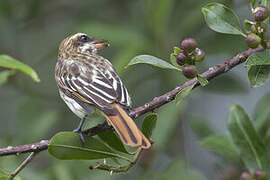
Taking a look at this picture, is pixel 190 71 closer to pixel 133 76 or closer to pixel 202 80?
pixel 202 80

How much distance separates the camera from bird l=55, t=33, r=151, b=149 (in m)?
3.06

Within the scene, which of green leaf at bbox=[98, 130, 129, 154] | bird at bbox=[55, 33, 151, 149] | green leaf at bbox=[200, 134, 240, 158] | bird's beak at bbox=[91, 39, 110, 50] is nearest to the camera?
bird at bbox=[55, 33, 151, 149]

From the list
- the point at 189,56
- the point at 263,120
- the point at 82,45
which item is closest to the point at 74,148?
the point at 189,56

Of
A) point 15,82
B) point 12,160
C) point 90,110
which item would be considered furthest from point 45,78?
point 90,110

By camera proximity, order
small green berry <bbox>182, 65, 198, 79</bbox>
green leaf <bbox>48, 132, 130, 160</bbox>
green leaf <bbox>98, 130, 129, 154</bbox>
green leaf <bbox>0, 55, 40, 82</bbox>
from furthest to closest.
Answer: green leaf <bbox>0, 55, 40, 82</bbox> → green leaf <bbox>98, 130, 129, 154</bbox> → green leaf <bbox>48, 132, 130, 160</bbox> → small green berry <bbox>182, 65, 198, 79</bbox>

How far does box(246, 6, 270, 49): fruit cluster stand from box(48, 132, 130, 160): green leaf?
3.26 ft

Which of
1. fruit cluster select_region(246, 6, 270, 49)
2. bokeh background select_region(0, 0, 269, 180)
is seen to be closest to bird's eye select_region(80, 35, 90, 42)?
bokeh background select_region(0, 0, 269, 180)

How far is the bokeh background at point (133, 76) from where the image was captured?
4.78m

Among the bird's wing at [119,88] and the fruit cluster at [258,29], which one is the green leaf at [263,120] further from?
the fruit cluster at [258,29]

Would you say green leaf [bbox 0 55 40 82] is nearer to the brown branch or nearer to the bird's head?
the brown branch

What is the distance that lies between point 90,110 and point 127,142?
2.41 ft

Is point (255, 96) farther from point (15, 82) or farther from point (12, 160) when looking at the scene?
point (12, 160)

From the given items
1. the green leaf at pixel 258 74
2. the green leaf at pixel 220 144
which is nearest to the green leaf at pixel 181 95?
the green leaf at pixel 258 74

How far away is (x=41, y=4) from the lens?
236 inches
